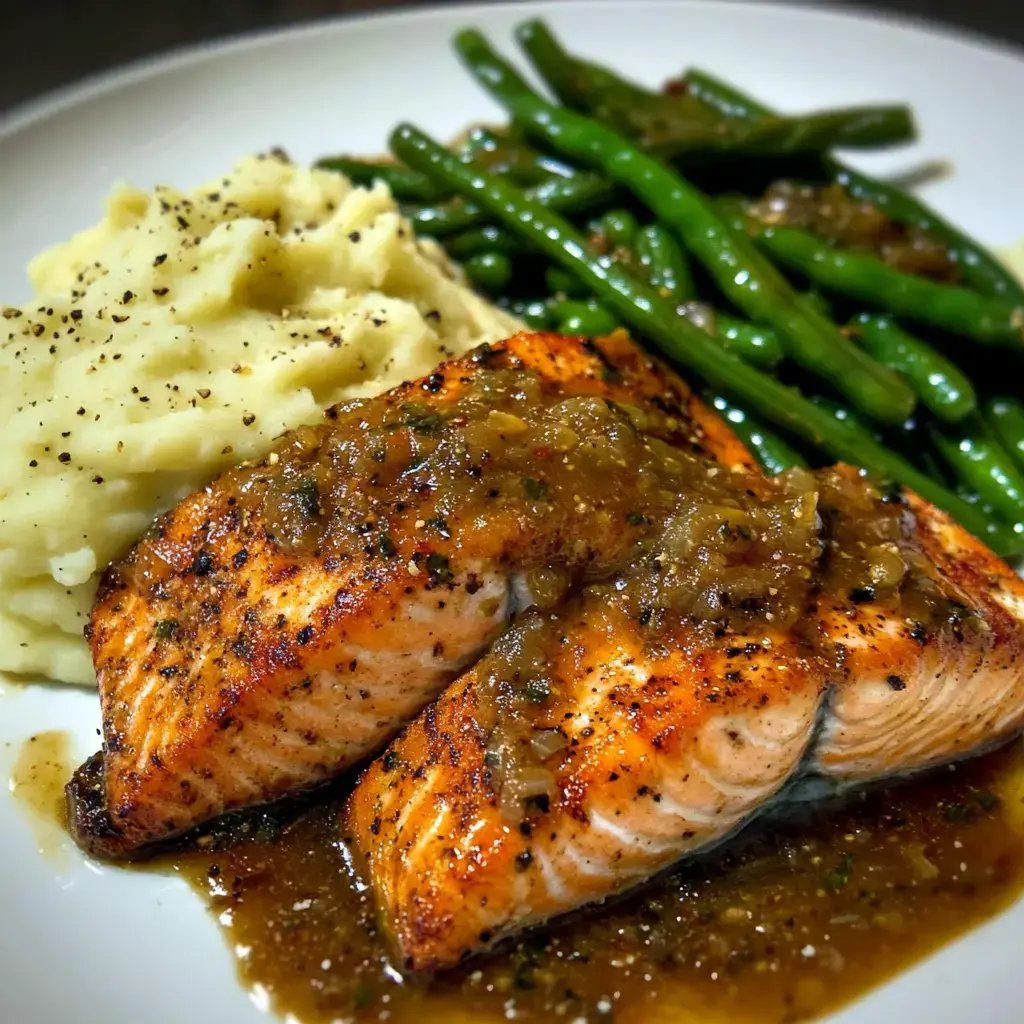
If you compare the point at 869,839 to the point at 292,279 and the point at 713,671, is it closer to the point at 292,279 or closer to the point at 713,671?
the point at 713,671

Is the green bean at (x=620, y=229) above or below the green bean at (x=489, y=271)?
above

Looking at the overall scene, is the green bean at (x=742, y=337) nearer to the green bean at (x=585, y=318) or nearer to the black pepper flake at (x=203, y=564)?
the green bean at (x=585, y=318)

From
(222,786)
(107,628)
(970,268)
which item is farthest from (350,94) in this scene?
(222,786)

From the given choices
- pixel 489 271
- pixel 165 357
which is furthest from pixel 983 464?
pixel 165 357

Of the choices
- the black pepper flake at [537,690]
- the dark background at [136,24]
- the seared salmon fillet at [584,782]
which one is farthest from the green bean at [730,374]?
the dark background at [136,24]

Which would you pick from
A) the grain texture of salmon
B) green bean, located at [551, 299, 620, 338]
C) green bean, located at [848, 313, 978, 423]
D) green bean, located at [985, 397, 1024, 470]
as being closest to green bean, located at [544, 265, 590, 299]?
green bean, located at [551, 299, 620, 338]
